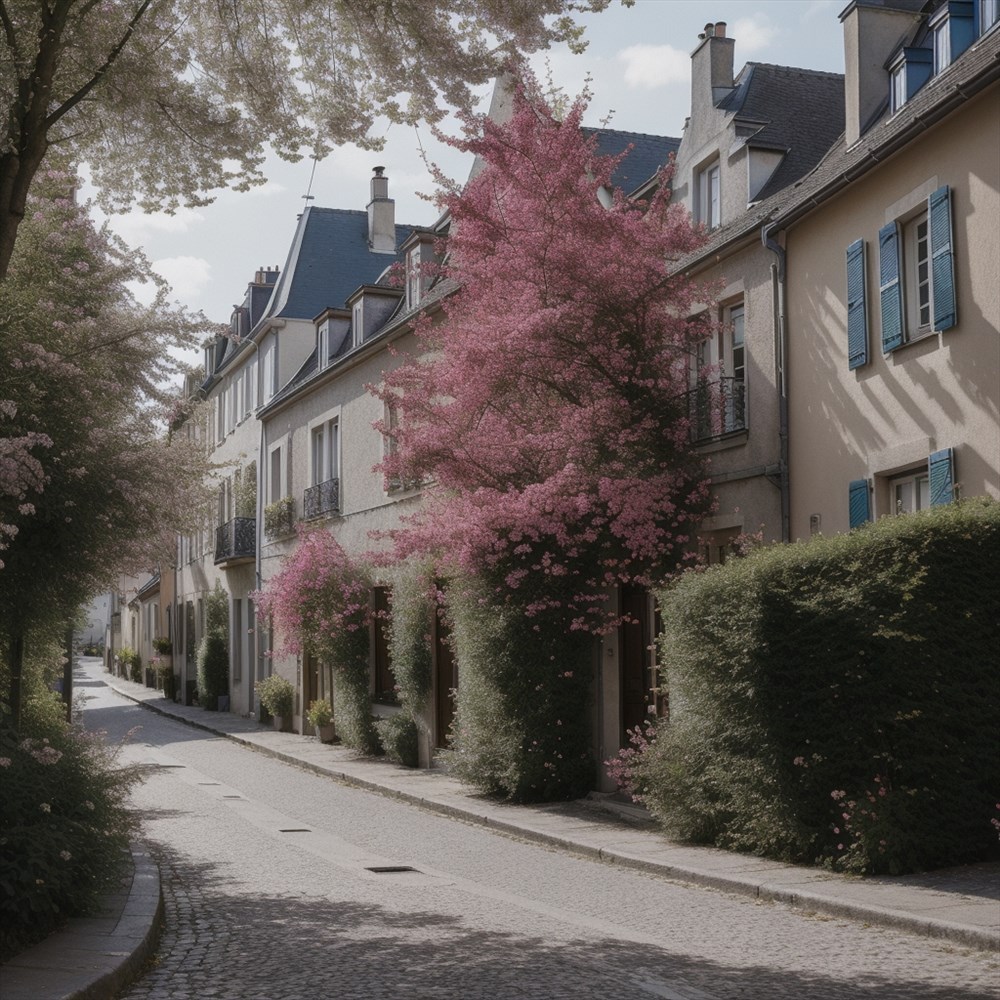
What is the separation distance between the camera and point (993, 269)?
435 inches

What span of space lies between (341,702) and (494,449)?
34.7 feet

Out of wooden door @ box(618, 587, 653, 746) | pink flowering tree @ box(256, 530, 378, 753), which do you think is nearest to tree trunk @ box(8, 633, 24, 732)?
wooden door @ box(618, 587, 653, 746)

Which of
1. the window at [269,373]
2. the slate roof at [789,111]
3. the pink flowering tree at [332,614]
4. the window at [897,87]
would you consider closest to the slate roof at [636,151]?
the slate roof at [789,111]

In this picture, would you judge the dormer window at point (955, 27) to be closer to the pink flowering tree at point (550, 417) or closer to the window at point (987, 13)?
the window at point (987, 13)

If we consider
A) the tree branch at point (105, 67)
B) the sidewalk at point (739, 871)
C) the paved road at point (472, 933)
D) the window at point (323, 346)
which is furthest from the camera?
the window at point (323, 346)

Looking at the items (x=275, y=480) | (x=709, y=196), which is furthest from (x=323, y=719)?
(x=709, y=196)

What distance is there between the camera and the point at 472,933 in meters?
8.23

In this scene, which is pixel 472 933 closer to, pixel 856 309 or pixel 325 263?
pixel 856 309

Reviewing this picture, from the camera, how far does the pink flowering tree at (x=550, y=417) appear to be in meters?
14.9

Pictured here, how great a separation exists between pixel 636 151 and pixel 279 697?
14432 millimetres

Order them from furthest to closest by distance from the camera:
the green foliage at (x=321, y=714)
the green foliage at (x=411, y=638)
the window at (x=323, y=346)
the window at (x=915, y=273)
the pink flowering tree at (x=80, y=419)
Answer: the window at (x=323, y=346) → the green foliage at (x=321, y=714) → the green foliage at (x=411, y=638) → the window at (x=915, y=273) → the pink flowering tree at (x=80, y=419)

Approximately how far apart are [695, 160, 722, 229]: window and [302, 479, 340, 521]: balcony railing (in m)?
11.7

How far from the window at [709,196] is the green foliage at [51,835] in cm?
1153

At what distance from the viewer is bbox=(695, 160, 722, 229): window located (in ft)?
57.5
